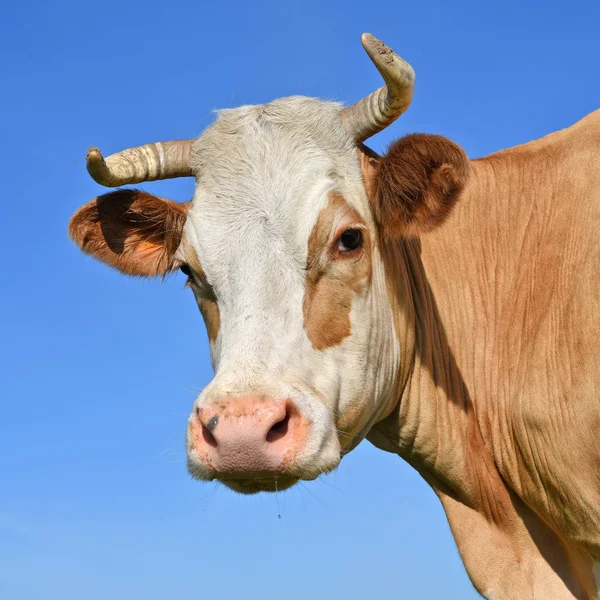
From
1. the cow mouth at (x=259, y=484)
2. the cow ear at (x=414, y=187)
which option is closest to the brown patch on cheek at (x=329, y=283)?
the cow ear at (x=414, y=187)

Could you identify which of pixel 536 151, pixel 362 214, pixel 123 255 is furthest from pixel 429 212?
pixel 123 255

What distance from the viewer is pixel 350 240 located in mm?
6234

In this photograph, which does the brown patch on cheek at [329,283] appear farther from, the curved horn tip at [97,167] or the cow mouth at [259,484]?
the curved horn tip at [97,167]

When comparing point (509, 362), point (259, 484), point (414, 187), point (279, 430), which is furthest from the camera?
point (509, 362)

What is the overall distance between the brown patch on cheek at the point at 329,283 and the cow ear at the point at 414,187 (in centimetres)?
38

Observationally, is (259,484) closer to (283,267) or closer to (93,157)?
(283,267)

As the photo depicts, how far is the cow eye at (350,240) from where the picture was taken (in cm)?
617

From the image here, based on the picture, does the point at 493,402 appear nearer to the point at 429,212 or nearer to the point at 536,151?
the point at 429,212

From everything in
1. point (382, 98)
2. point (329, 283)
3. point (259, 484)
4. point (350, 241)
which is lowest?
point (259, 484)

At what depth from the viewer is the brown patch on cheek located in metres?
5.88

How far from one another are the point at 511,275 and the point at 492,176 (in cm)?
85

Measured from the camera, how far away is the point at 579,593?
6832 millimetres

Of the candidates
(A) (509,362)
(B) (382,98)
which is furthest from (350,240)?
(A) (509,362)

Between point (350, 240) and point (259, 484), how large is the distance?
1.81 m
